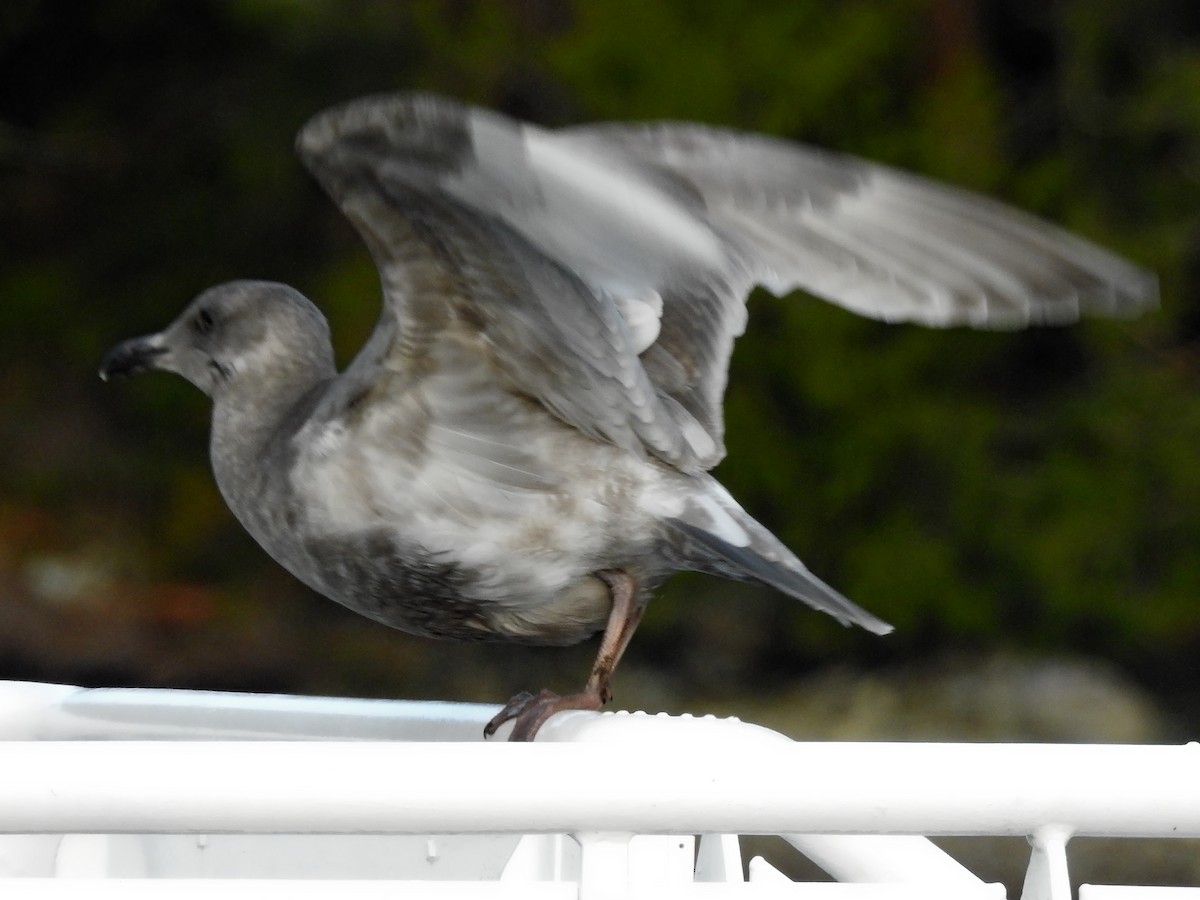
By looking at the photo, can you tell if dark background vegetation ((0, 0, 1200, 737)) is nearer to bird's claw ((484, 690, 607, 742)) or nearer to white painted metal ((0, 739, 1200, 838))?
bird's claw ((484, 690, 607, 742))

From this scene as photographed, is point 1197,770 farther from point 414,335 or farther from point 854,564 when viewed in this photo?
point 854,564

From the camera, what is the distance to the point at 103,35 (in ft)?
19.6

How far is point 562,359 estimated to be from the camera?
1884mm

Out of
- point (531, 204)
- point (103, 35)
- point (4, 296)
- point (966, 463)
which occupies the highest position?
point (103, 35)

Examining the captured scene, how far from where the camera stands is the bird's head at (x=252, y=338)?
2205mm

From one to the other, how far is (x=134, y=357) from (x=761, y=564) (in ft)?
3.16

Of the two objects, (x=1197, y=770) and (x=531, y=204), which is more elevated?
(x=531, y=204)

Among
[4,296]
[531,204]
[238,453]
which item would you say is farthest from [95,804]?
[4,296]

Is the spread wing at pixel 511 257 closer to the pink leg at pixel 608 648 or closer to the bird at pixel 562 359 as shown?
the bird at pixel 562 359

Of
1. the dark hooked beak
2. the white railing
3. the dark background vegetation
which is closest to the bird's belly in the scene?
the dark hooked beak

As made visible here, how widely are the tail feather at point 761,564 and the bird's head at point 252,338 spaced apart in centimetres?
57

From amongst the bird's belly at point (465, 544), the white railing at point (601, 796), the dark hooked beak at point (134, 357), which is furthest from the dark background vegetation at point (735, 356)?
the white railing at point (601, 796)

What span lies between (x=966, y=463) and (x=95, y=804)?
176 inches

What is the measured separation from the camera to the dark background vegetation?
5.10m
